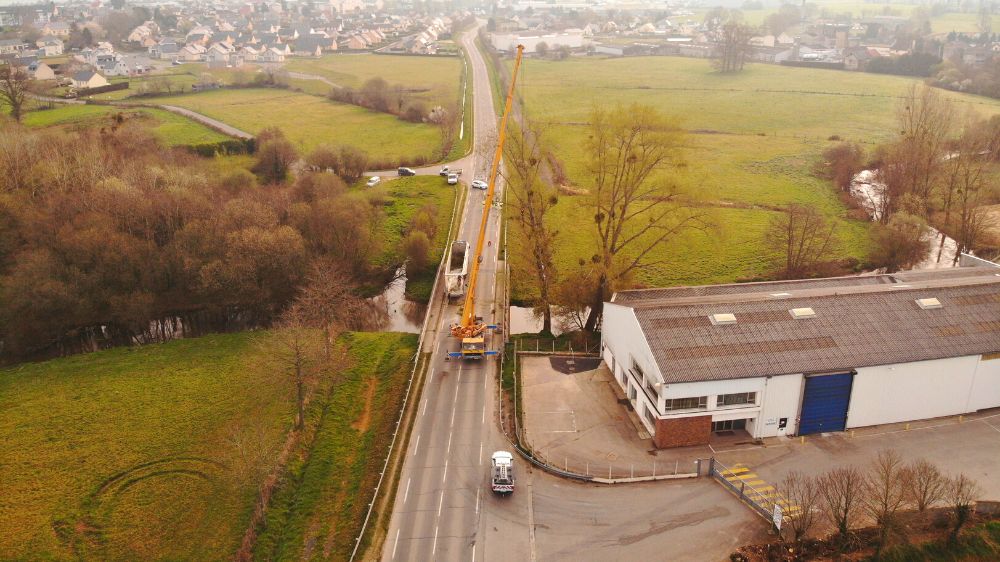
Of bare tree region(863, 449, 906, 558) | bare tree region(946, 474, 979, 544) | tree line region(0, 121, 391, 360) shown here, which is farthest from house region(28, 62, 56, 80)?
bare tree region(946, 474, 979, 544)

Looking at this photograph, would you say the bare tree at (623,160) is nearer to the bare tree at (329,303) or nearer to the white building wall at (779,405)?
the white building wall at (779,405)

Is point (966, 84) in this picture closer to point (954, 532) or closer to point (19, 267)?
point (954, 532)

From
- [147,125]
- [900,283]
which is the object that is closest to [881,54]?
[900,283]

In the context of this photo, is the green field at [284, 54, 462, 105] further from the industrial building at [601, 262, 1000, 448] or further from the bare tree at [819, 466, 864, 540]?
the bare tree at [819, 466, 864, 540]

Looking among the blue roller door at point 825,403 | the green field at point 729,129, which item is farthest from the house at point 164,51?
the blue roller door at point 825,403

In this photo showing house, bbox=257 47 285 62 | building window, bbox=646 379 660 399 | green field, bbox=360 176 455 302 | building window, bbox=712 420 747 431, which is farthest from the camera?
house, bbox=257 47 285 62

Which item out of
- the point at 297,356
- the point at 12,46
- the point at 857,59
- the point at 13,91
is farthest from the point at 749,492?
the point at 12,46
